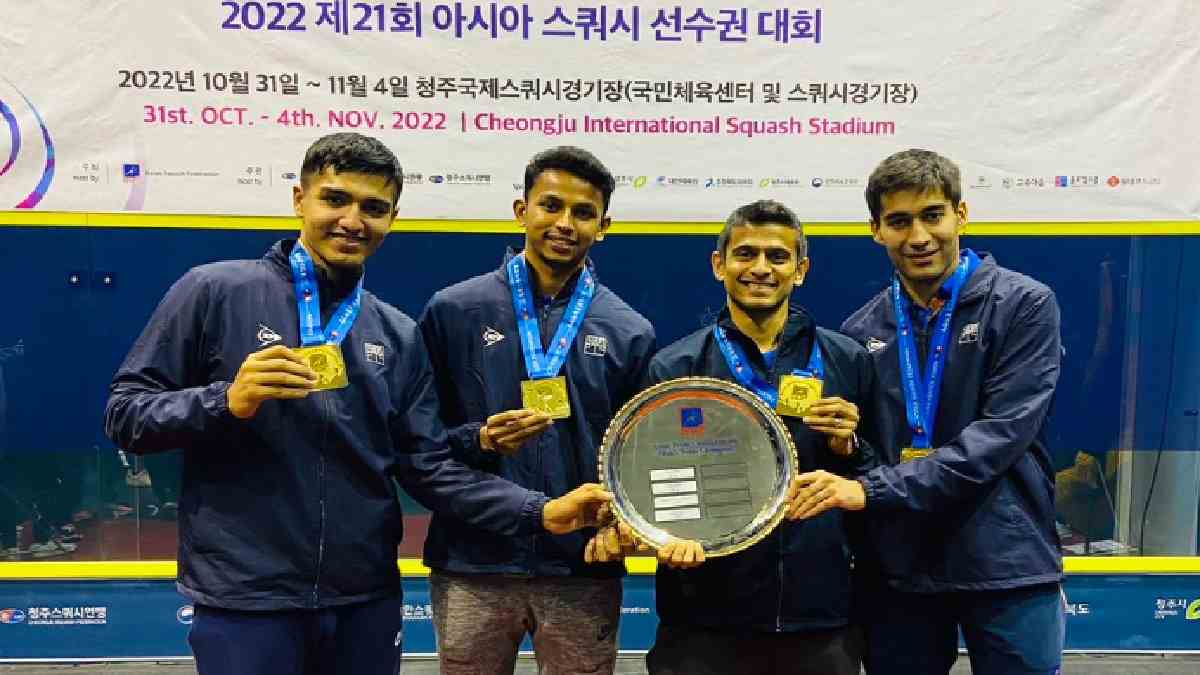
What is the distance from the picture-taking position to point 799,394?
7.50ft

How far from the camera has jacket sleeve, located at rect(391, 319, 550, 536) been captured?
236cm

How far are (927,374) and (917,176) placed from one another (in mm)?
552

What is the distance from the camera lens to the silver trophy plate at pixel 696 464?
2.26 meters

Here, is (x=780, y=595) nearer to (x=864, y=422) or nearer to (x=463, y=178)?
(x=864, y=422)

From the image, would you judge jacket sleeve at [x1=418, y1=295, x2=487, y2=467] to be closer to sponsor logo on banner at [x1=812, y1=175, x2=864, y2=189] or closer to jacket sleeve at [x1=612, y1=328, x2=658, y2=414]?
jacket sleeve at [x1=612, y1=328, x2=658, y2=414]

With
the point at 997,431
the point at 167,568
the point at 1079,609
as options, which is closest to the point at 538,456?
the point at 997,431

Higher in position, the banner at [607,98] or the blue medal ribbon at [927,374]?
the banner at [607,98]

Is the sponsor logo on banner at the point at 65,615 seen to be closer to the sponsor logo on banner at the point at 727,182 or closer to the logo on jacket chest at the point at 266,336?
the logo on jacket chest at the point at 266,336

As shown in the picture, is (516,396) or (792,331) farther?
(516,396)

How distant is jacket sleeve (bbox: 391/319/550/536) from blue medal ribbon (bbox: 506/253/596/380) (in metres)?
0.29

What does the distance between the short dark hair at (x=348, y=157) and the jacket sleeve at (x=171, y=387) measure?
0.41m

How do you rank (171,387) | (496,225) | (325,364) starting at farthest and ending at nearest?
(496,225)
(171,387)
(325,364)

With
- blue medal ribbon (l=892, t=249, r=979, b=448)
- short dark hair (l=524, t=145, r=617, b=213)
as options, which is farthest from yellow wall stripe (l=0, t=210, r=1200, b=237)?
blue medal ribbon (l=892, t=249, r=979, b=448)

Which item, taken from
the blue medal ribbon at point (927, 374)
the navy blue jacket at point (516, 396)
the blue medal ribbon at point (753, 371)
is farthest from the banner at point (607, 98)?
the blue medal ribbon at point (753, 371)
